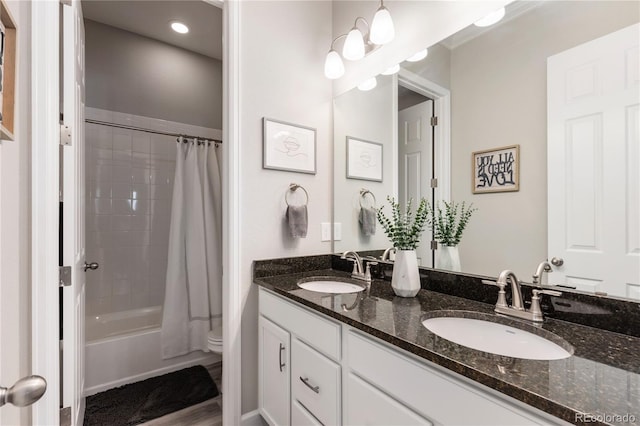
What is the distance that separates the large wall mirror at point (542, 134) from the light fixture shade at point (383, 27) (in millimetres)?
182

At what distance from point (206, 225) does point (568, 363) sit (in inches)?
94.8

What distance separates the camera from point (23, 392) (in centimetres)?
50

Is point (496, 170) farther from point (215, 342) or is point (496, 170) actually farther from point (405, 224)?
point (215, 342)

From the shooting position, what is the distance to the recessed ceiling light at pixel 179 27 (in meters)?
2.49

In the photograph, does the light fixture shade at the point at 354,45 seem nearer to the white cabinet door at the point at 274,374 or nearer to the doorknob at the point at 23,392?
the white cabinet door at the point at 274,374

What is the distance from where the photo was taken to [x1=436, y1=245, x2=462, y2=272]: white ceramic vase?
4.53 ft

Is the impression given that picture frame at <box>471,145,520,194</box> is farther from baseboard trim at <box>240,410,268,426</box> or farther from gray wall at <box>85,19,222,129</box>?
gray wall at <box>85,19,222,129</box>

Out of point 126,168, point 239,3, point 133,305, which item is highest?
point 239,3

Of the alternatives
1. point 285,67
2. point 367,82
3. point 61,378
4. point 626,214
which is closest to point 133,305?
point 61,378

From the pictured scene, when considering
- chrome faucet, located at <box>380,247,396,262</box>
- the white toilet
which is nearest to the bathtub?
the white toilet

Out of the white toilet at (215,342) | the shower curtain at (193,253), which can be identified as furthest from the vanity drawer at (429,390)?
the shower curtain at (193,253)

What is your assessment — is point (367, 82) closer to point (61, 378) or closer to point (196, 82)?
point (196, 82)

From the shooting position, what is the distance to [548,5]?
1113 millimetres

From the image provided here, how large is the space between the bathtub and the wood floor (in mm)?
520
